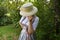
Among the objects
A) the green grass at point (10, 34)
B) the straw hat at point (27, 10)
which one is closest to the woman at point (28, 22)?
the straw hat at point (27, 10)

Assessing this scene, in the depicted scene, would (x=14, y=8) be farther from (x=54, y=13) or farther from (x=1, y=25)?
(x=1, y=25)

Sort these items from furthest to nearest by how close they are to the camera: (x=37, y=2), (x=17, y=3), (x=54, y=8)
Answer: (x=17, y=3) → (x=37, y=2) → (x=54, y=8)

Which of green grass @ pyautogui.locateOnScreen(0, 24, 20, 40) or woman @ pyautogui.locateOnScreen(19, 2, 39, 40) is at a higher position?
woman @ pyautogui.locateOnScreen(19, 2, 39, 40)

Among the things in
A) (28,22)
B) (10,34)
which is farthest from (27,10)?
(10,34)

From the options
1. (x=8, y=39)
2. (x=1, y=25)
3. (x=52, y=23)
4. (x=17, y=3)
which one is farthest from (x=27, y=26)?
(x=1, y=25)

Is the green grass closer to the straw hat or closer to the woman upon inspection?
the woman

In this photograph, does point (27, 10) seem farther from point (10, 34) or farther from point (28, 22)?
point (10, 34)

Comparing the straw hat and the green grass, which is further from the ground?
the straw hat

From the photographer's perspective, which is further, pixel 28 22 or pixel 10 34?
pixel 10 34

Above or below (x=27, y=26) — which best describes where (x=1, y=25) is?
below

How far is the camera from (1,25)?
499 inches

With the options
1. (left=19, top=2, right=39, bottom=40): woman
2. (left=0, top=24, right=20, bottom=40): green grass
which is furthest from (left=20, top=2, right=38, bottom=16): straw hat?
(left=0, top=24, right=20, bottom=40): green grass

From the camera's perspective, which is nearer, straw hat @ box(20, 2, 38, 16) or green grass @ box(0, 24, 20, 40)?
straw hat @ box(20, 2, 38, 16)

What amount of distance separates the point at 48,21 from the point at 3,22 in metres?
6.77
